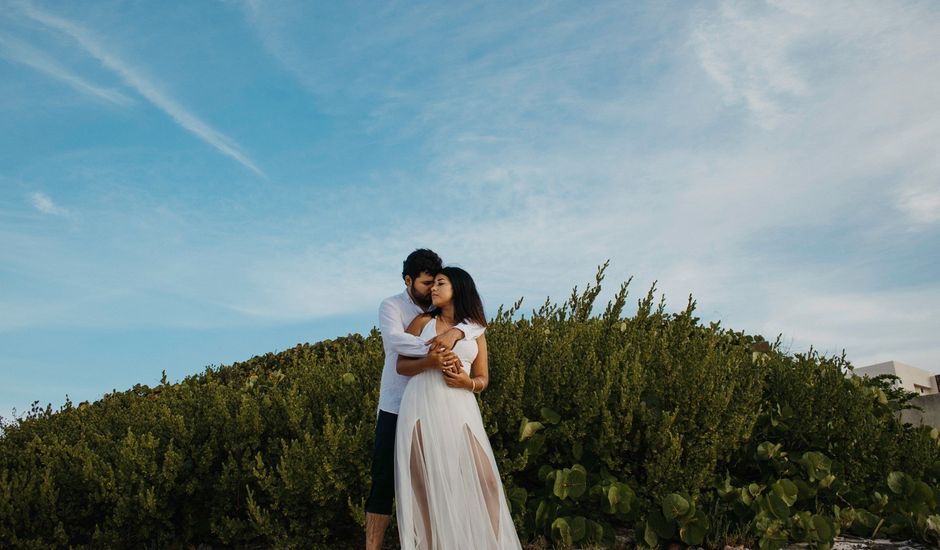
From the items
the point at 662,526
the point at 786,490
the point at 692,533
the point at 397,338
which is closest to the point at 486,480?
the point at 397,338

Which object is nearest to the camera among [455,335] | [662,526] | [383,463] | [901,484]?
[455,335]

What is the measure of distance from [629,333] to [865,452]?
2.18 metres

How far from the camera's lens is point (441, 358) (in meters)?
4.51

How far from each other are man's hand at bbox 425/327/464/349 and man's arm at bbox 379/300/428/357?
66 millimetres

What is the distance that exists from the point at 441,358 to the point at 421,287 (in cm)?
57

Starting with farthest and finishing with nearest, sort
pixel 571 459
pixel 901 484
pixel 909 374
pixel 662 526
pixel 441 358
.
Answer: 1. pixel 909 374
2. pixel 901 484
3. pixel 571 459
4. pixel 662 526
5. pixel 441 358

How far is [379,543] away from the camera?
16.4 feet

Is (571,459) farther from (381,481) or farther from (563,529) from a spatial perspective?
(381,481)

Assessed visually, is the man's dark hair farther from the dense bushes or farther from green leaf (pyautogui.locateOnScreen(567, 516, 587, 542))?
green leaf (pyautogui.locateOnScreen(567, 516, 587, 542))

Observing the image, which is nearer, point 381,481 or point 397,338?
point 397,338

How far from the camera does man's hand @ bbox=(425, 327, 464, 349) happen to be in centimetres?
457

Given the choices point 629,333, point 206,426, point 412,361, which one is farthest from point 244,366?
point 412,361

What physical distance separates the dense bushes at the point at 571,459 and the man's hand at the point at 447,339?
145 cm

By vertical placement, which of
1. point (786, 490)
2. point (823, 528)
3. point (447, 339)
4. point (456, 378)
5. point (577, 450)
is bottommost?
point (823, 528)
